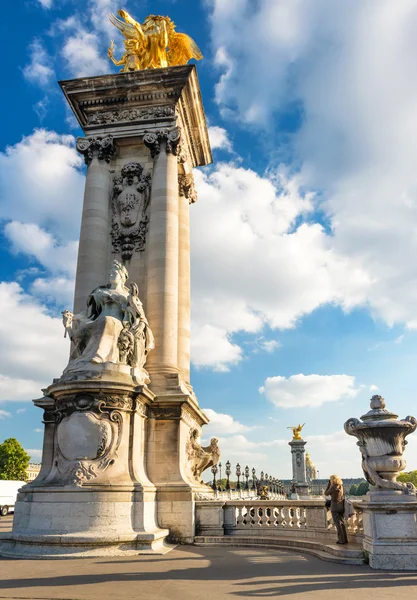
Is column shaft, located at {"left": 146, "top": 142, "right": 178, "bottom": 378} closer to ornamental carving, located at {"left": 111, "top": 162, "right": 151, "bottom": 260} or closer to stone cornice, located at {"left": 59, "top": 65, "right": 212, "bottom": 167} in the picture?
ornamental carving, located at {"left": 111, "top": 162, "right": 151, "bottom": 260}

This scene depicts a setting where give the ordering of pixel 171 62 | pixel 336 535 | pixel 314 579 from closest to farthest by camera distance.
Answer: pixel 314 579
pixel 336 535
pixel 171 62

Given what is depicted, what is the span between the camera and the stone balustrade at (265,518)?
1468 cm

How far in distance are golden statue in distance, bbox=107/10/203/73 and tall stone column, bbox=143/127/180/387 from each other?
15.3 feet

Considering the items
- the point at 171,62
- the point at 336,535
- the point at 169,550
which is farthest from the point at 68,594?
the point at 171,62

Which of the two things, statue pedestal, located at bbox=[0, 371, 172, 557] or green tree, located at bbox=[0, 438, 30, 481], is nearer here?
statue pedestal, located at bbox=[0, 371, 172, 557]

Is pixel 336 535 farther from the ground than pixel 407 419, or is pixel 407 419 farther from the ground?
pixel 407 419

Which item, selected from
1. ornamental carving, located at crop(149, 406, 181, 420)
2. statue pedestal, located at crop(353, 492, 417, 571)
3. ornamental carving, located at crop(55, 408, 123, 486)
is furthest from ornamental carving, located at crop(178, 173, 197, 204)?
statue pedestal, located at crop(353, 492, 417, 571)

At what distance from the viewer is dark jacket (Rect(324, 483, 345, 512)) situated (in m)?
12.7

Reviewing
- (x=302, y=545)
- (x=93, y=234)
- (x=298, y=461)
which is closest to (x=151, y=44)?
(x=93, y=234)

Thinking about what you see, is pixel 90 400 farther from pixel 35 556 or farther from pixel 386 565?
pixel 386 565

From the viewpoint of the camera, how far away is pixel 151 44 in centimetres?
2370

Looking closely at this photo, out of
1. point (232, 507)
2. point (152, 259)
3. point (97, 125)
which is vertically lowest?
point (232, 507)

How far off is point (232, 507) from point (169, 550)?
10.8 feet

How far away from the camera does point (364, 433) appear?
37.2 ft
